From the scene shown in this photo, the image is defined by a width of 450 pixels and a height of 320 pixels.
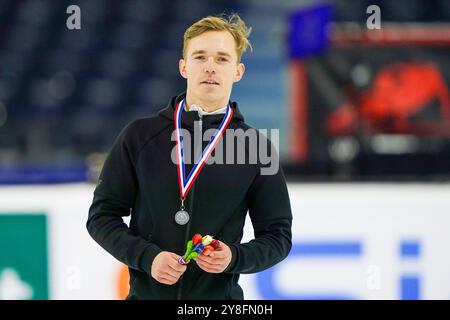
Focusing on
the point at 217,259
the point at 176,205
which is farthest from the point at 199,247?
the point at 176,205

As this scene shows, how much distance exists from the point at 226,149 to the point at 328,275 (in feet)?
5.03

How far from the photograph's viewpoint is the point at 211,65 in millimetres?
1330

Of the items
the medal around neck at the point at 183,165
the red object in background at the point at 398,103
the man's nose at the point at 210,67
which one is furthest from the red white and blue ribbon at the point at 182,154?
the red object in background at the point at 398,103

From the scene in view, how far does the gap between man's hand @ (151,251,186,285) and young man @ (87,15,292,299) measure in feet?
0.07

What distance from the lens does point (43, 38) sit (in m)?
6.32

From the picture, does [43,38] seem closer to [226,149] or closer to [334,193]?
[334,193]

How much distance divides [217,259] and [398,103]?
9.87ft

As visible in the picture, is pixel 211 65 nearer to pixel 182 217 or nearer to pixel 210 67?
pixel 210 67

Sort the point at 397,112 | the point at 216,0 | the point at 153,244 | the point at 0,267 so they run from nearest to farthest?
the point at 153,244
the point at 0,267
the point at 397,112
the point at 216,0

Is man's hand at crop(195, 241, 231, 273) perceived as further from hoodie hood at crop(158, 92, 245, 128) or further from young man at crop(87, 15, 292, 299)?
hoodie hood at crop(158, 92, 245, 128)

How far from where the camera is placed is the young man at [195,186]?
4.38ft

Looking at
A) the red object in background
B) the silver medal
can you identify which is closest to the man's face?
the silver medal
